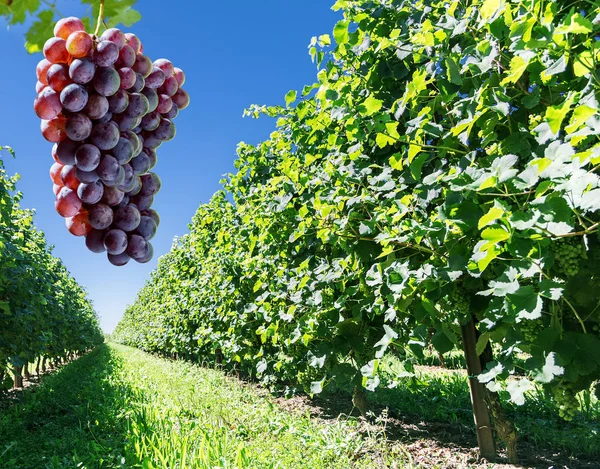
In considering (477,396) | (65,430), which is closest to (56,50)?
(477,396)

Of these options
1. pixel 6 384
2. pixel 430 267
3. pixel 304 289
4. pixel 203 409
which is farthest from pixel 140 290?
pixel 430 267

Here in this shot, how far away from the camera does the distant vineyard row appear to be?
6.51 ft

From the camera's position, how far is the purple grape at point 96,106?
0.84 m

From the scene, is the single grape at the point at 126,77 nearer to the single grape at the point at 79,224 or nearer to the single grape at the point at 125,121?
the single grape at the point at 125,121

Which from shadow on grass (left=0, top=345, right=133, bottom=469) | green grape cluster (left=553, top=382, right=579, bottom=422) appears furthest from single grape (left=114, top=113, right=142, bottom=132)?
shadow on grass (left=0, top=345, right=133, bottom=469)

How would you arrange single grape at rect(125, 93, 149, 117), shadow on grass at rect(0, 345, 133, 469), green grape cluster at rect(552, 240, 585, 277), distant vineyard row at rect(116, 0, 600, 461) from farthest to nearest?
shadow on grass at rect(0, 345, 133, 469) < green grape cluster at rect(552, 240, 585, 277) < distant vineyard row at rect(116, 0, 600, 461) < single grape at rect(125, 93, 149, 117)

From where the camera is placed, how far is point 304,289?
514cm

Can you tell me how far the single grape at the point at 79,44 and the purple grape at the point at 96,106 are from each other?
0.25 feet

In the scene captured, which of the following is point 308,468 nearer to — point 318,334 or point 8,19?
point 318,334

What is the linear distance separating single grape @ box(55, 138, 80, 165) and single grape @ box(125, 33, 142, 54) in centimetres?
23

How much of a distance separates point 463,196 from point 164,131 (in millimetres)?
1799

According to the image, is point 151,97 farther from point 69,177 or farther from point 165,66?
point 69,177

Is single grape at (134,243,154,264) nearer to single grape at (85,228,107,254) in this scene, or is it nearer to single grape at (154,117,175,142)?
single grape at (85,228,107,254)

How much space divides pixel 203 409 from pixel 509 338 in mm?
5322
